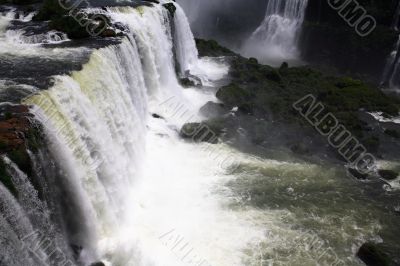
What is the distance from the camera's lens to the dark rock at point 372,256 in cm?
1091

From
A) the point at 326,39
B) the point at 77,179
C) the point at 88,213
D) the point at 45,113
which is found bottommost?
the point at 326,39

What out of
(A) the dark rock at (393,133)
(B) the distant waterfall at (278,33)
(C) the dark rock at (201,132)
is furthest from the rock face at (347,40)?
(C) the dark rock at (201,132)

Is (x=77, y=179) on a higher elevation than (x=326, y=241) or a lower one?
higher

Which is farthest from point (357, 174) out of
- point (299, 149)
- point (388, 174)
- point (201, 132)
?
point (201, 132)

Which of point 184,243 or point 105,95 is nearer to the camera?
point 184,243

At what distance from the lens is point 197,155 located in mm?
15727

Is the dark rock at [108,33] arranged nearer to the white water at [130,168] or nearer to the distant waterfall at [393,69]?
the white water at [130,168]

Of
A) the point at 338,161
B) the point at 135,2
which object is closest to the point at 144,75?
the point at 135,2

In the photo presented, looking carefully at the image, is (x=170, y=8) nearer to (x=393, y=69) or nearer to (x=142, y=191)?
A: (x=142, y=191)

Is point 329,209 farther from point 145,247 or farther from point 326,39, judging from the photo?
point 326,39

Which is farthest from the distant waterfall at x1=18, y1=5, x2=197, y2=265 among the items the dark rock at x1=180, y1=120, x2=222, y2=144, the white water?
the dark rock at x1=180, y1=120, x2=222, y2=144

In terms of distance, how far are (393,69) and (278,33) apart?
945cm

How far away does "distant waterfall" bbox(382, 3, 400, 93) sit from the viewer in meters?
26.6

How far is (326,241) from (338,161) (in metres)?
5.25
